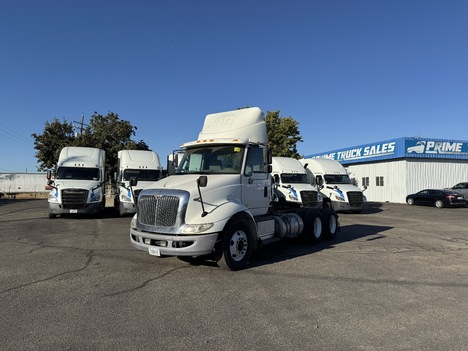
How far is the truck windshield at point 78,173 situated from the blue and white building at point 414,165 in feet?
83.8

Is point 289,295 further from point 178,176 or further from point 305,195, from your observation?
point 305,195

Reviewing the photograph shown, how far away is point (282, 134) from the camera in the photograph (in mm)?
39000

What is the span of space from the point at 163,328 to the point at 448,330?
3.33 metres

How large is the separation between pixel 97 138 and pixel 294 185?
26682 mm

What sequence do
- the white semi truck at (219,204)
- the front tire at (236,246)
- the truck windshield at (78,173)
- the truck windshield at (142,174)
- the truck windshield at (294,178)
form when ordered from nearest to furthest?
the white semi truck at (219,204)
the front tire at (236,246)
the truck windshield at (78,173)
the truck windshield at (142,174)
the truck windshield at (294,178)

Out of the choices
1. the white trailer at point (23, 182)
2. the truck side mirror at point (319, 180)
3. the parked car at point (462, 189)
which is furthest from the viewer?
the white trailer at point (23, 182)

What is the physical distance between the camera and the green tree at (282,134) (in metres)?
39.0

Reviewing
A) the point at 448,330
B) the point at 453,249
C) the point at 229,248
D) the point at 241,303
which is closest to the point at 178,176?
the point at 229,248

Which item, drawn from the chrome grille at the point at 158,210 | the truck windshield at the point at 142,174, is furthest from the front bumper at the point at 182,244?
the truck windshield at the point at 142,174

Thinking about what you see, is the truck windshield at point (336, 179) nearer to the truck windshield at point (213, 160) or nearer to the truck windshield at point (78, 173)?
the truck windshield at point (78, 173)

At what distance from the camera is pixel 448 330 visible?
424cm

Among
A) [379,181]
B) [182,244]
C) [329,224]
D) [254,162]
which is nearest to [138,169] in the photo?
[329,224]

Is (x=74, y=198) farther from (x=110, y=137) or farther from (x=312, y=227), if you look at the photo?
(x=110, y=137)

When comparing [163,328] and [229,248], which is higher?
[229,248]
